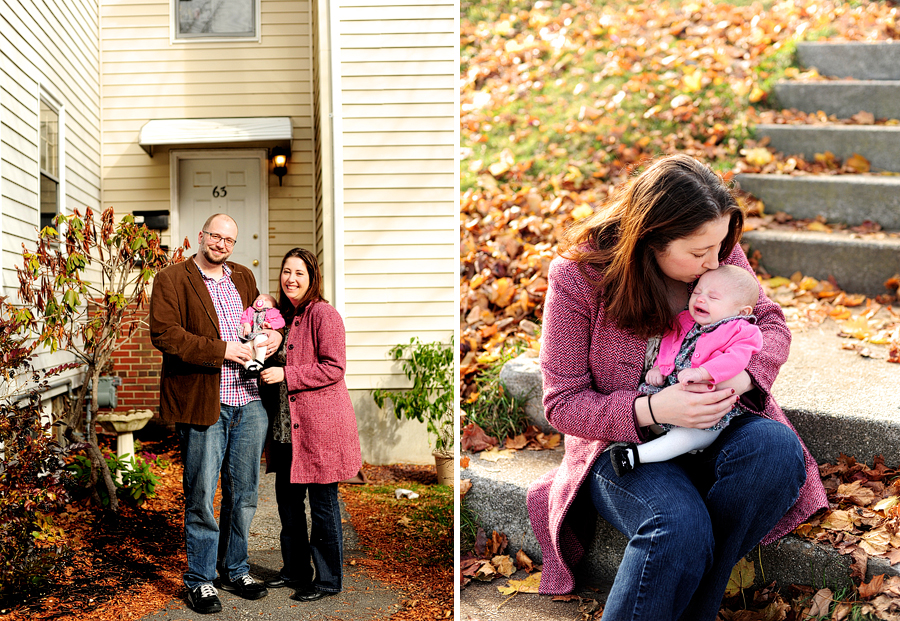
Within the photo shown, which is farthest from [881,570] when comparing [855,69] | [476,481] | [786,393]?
[855,69]

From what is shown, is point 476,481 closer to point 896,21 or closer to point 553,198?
point 553,198

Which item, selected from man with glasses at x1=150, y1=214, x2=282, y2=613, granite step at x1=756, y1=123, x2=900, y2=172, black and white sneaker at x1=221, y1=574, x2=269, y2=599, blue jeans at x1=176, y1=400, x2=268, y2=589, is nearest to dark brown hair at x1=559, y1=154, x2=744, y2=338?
man with glasses at x1=150, y1=214, x2=282, y2=613

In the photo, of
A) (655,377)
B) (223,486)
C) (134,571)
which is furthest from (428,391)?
(655,377)

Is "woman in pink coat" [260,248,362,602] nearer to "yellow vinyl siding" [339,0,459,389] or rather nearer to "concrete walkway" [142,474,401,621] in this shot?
"concrete walkway" [142,474,401,621]

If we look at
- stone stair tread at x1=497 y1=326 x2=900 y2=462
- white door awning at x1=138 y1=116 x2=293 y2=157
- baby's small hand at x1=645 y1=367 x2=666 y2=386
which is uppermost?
white door awning at x1=138 y1=116 x2=293 y2=157

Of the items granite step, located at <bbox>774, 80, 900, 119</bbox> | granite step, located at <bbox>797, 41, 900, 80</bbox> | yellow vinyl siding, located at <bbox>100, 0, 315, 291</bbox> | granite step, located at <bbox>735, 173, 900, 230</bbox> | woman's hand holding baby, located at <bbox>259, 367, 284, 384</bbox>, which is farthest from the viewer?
granite step, located at <bbox>797, 41, 900, 80</bbox>

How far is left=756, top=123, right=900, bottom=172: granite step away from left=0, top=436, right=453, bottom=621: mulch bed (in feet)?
10.7

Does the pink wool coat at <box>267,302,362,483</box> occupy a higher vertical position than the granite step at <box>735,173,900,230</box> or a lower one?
lower

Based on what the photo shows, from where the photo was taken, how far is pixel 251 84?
313 centimetres

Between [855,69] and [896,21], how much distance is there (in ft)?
2.69

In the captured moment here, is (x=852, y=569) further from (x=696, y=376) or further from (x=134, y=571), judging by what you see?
(x=134, y=571)

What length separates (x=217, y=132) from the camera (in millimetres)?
3051

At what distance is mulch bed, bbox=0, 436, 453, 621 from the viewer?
2535 millimetres

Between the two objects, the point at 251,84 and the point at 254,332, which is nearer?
the point at 254,332
